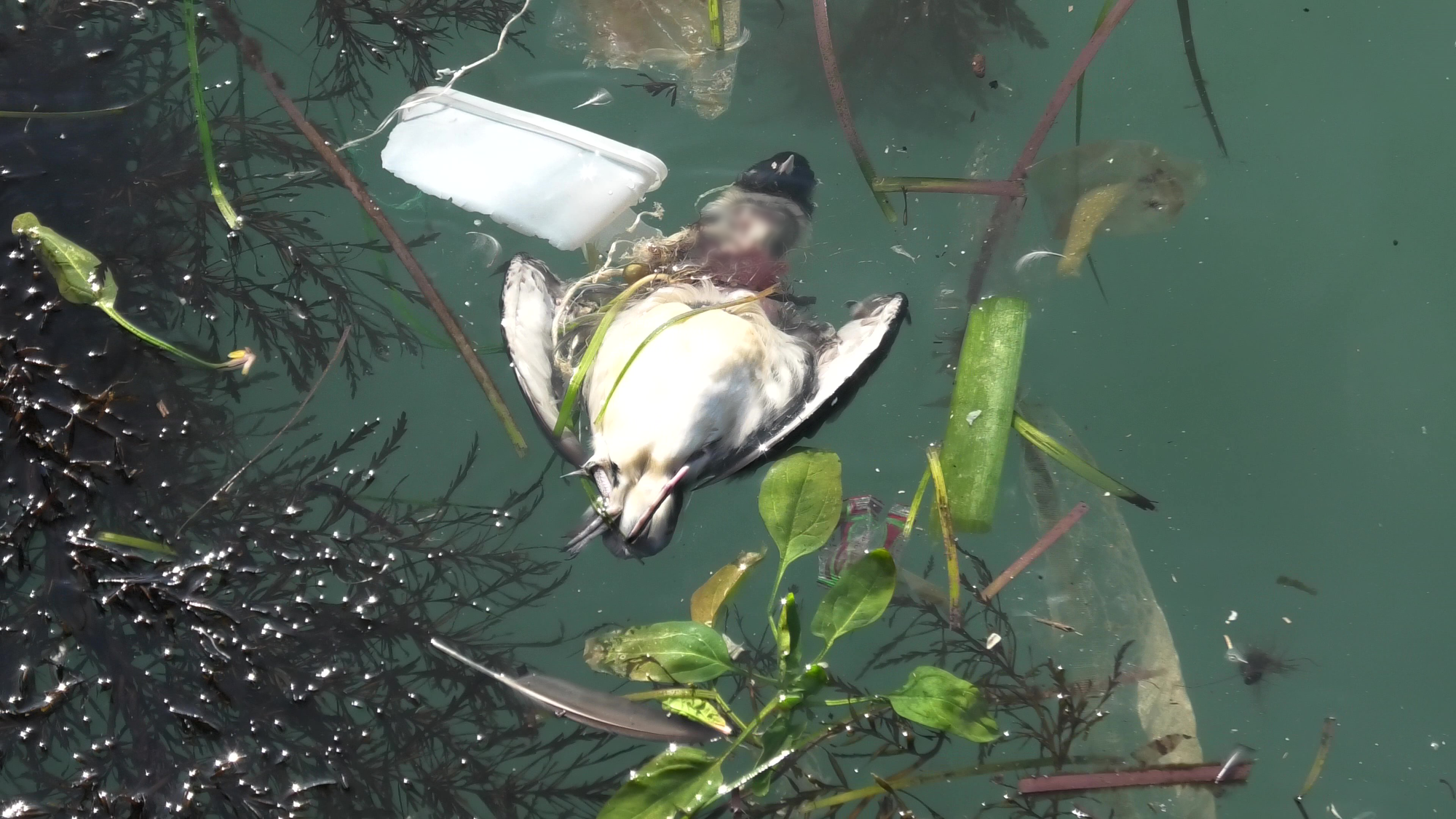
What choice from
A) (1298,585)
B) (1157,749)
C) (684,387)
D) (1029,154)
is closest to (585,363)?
(684,387)

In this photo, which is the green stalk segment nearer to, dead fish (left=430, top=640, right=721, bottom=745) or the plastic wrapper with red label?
the plastic wrapper with red label

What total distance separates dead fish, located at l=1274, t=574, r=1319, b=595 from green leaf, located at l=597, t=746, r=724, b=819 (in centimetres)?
179

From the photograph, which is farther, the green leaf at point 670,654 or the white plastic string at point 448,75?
the white plastic string at point 448,75

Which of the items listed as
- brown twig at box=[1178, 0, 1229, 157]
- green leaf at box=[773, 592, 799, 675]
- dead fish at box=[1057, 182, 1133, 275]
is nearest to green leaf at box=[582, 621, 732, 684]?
green leaf at box=[773, 592, 799, 675]

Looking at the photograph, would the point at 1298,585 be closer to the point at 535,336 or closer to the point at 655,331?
the point at 655,331

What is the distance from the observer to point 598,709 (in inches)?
94.9

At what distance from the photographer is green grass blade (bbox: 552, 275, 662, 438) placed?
2232mm

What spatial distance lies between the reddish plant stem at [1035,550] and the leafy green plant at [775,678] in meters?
0.41

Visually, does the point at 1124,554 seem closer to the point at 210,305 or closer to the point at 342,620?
the point at 342,620

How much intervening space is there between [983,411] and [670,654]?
110cm

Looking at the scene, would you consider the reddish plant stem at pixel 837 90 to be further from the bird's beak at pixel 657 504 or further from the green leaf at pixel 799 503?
the bird's beak at pixel 657 504

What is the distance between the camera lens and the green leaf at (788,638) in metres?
2.06

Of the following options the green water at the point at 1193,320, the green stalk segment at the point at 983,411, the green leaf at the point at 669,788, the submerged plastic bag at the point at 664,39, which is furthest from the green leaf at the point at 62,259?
the green stalk segment at the point at 983,411

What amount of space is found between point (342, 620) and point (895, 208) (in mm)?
2039
